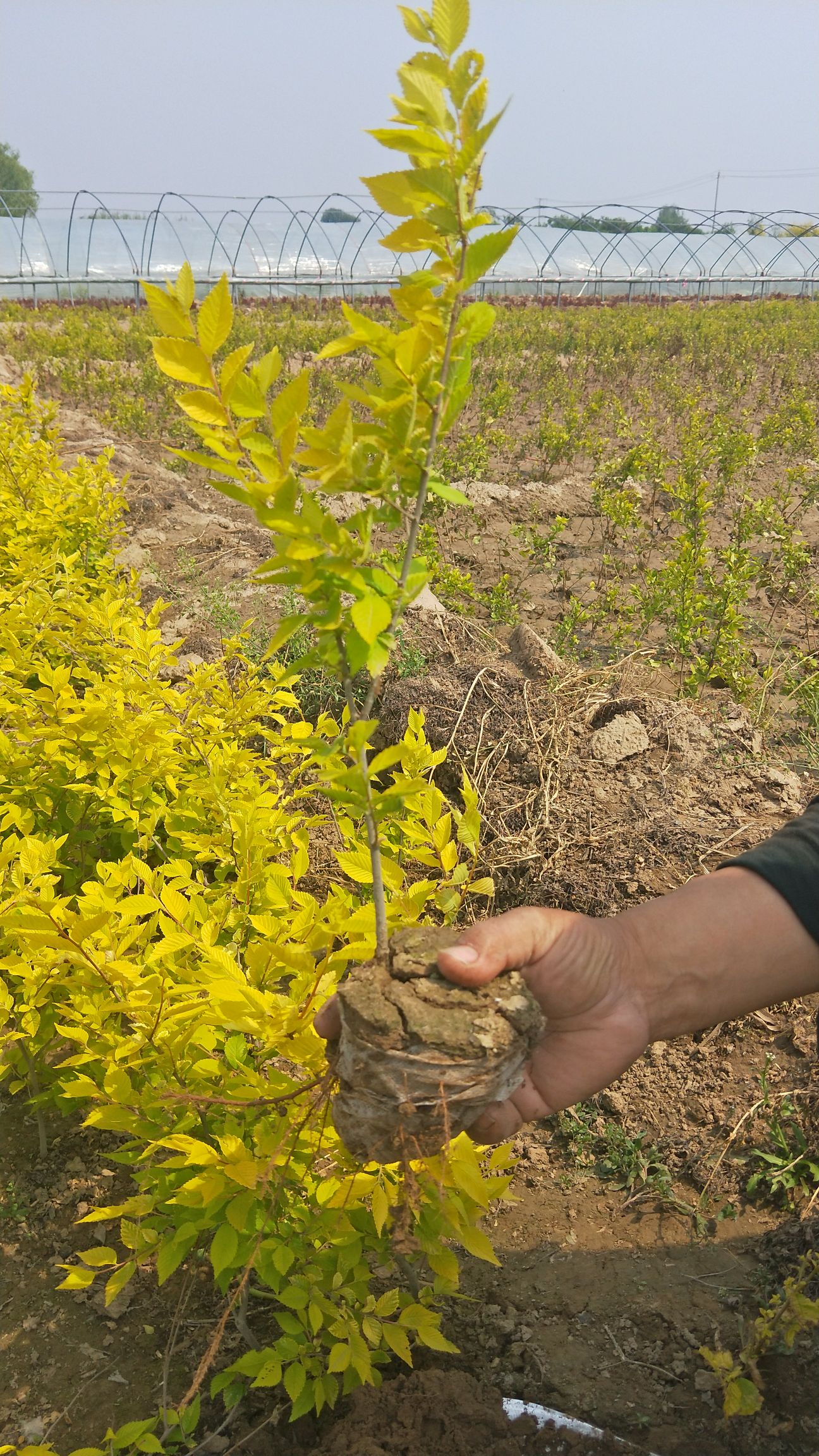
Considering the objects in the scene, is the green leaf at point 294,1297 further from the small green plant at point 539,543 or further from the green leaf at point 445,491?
the small green plant at point 539,543

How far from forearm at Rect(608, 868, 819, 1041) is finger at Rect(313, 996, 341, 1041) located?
521 millimetres

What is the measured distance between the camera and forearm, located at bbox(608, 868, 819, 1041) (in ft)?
5.06

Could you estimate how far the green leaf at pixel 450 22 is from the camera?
0.85 m

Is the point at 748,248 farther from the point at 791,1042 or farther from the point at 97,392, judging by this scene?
the point at 791,1042

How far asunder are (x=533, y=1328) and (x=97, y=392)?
11254 millimetres

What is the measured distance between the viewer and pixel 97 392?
10.8m

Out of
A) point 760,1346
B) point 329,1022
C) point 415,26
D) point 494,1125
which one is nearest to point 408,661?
point 494,1125

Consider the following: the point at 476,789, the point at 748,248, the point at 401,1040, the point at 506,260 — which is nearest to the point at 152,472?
the point at 476,789

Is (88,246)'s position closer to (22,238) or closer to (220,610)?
(22,238)

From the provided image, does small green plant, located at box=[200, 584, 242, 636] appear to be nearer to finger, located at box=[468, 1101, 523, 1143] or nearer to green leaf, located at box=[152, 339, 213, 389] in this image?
finger, located at box=[468, 1101, 523, 1143]

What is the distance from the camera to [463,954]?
1.23 m

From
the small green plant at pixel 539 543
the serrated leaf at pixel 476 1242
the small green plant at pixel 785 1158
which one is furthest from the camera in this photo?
the small green plant at pixel 539 543

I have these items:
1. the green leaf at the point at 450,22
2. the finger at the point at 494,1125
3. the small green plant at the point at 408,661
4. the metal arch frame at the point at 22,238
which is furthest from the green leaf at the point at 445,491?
the metal arch frame at the point at 22,238

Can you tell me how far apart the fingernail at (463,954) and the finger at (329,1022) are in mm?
195
